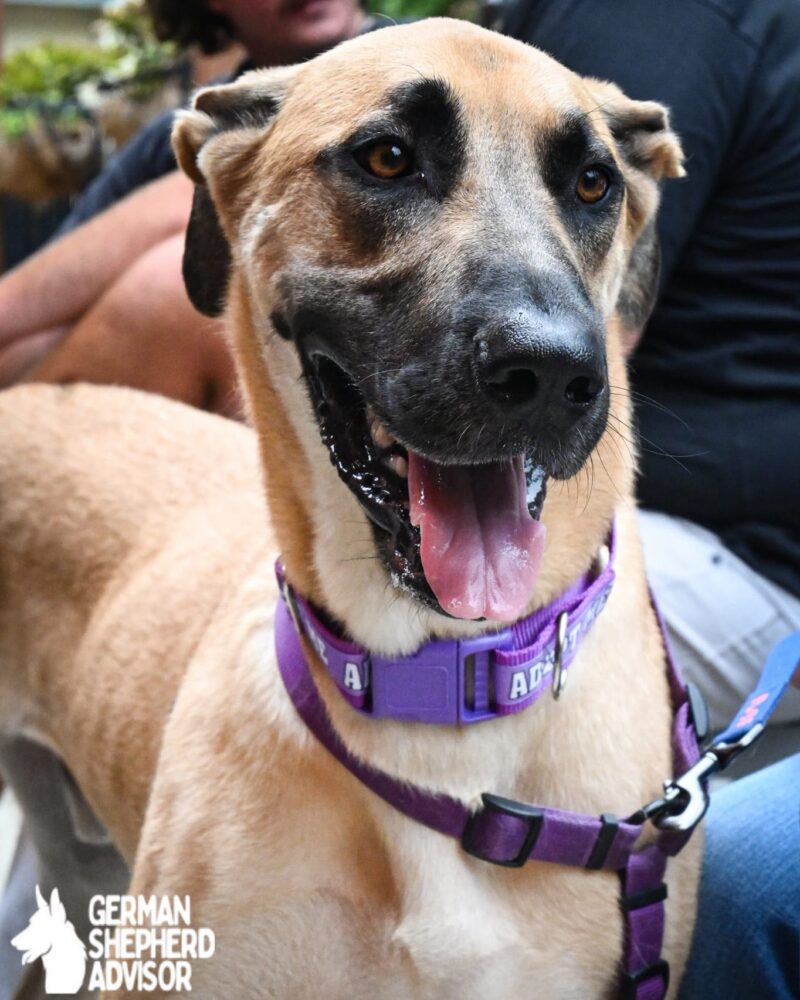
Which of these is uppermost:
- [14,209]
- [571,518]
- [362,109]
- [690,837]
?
[362,109]

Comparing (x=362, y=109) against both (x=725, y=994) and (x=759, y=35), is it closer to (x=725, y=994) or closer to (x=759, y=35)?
(x=759, y=35)

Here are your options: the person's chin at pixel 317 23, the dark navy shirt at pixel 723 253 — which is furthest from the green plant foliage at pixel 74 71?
the dark navy shirt at pixel 723 253

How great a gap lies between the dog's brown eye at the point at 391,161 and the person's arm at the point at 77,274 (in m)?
1.79

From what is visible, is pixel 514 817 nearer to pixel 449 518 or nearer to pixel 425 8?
pixel 449 518

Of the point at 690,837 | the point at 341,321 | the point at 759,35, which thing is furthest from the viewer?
the point at 759,35

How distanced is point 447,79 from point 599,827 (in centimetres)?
103

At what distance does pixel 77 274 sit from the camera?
10.8 feet

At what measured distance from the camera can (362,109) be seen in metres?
1.62

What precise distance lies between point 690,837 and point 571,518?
49 cm

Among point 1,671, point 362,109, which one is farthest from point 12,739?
point 362,109

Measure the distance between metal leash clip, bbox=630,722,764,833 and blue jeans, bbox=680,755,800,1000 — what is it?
183mm

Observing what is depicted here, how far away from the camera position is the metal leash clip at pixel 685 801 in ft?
5.29

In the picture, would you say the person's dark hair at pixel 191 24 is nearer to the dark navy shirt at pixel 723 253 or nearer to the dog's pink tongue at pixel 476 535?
the dark navy shirt at pixel 723 253

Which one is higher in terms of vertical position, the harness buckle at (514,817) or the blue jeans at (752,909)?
the harness buckle at (514,817)
